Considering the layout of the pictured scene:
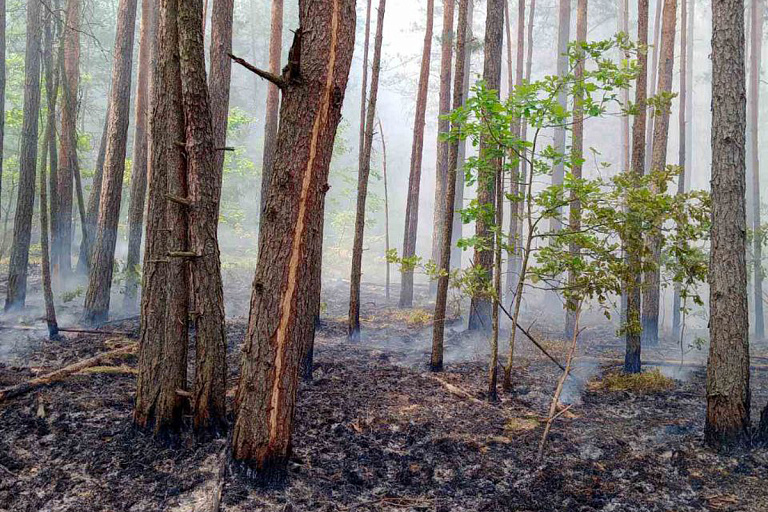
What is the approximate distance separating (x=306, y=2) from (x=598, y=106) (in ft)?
11.8

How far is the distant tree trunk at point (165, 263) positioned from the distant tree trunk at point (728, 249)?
5438 mm

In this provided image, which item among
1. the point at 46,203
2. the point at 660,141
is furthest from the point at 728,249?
the point at 46,203

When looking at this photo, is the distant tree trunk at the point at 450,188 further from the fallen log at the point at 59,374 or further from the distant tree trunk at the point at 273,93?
the distant tree trunk at the point at 273,93

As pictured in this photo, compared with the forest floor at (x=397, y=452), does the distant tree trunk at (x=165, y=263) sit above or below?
above

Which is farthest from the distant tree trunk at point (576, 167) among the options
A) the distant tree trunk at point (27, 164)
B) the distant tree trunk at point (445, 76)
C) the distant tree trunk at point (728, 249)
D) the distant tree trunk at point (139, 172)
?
the distant tree trunk at point (27, 164)

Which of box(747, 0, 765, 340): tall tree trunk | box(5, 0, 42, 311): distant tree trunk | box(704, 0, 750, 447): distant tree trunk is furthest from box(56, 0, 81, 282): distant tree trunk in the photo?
box(747, 0, 765, 340): tall tree trunk

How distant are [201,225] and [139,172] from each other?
854 cm

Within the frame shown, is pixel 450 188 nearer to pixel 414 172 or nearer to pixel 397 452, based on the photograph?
pixel 397 452

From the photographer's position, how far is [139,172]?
1254 cm

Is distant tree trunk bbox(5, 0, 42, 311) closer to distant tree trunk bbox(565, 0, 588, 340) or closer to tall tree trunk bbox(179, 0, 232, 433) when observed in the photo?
tall tree trunk bbox(179, 0, 232, 433)

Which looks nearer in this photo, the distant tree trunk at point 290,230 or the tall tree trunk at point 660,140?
the distant tree trunk at point 290,230

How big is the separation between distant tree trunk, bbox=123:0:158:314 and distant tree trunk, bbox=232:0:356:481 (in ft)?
29.1

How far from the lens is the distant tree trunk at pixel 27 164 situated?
11.5 meters

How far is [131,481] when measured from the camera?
4.65 meters
